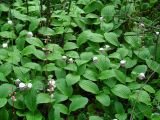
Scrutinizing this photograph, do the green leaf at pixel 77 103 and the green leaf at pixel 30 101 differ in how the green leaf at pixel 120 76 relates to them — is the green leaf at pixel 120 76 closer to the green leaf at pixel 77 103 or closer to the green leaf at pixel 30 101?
the green leaf at pixel 77 103

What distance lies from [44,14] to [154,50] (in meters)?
1.02

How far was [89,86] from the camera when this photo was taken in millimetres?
2580

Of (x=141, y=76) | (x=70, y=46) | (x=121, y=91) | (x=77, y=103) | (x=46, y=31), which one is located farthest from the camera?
(x=46, y=31)

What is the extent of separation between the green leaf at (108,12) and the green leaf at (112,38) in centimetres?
28

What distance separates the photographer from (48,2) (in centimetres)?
320

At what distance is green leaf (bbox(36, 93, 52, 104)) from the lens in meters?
2.38

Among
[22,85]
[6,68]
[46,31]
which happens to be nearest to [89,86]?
[22,85]

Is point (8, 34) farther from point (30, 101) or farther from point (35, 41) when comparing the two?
point (30, 101)

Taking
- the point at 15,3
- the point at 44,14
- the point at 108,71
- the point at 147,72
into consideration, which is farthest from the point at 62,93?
the point at 15,3

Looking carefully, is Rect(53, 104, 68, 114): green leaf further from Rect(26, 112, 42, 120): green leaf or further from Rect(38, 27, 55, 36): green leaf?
Rect(38, 27, 55, 36): green leaf

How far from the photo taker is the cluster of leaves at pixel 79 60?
247cm

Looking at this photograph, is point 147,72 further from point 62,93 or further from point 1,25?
point 1,25

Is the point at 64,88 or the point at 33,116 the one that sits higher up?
the point at 64,88

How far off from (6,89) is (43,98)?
10.1 inches
